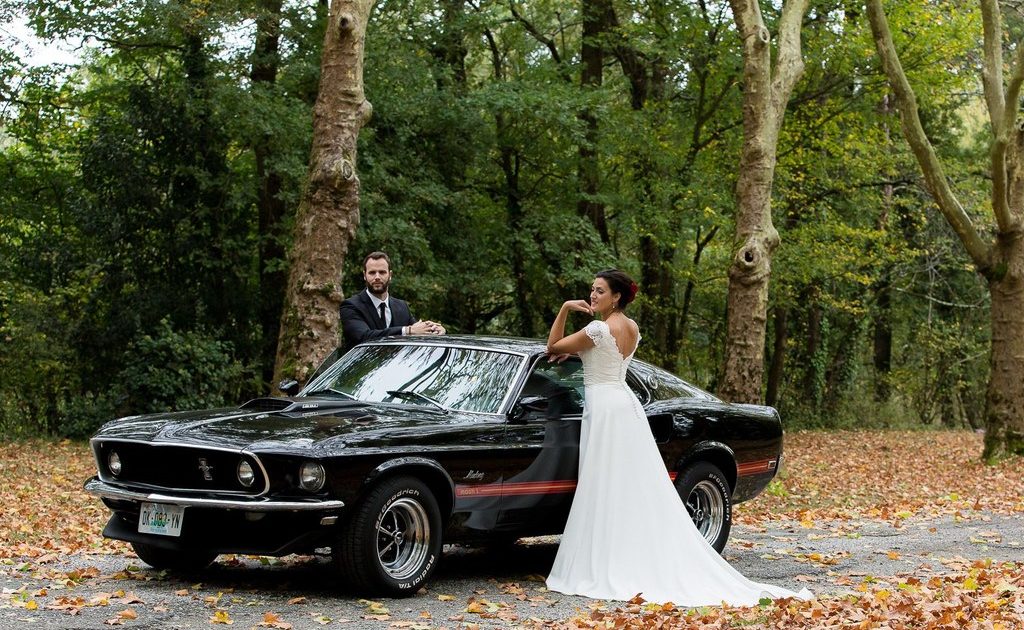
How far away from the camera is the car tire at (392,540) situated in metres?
6.97

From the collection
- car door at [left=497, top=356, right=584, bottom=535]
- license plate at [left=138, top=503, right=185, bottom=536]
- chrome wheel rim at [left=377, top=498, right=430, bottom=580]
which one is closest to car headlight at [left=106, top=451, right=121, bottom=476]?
license plate at [left=138, top=503, right=185, bottom=536]

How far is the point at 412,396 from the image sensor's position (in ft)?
26.8

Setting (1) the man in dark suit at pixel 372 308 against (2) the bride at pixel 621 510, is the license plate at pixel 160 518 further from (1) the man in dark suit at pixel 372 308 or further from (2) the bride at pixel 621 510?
(1) the man in dark suit at pixel 372 308

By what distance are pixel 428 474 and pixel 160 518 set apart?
1.59 m

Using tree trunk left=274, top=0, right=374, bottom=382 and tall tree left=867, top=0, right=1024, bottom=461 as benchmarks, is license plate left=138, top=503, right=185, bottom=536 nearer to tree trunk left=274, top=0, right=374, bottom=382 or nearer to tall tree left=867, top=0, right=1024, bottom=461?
tree trunk left=274, top=0, right=374, bottom=382

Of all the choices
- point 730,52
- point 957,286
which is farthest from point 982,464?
point 957,286

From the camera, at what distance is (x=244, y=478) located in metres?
6.89

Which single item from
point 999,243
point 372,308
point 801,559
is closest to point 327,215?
point 372,308

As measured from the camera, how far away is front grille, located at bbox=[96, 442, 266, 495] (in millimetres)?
6926

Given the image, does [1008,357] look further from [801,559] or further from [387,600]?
[387,600]

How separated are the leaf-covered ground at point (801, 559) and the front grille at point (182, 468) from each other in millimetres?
655

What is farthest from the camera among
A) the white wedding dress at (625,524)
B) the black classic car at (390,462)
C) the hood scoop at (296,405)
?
the hood scoop at (296,405)

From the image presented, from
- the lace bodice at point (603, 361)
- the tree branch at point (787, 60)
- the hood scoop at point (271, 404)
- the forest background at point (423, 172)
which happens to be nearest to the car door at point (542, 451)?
the lace bodice at point (603, 361)

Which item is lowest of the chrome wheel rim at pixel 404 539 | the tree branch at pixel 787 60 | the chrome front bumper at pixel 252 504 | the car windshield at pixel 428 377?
the chrome wheel rim at pixel 404 539
